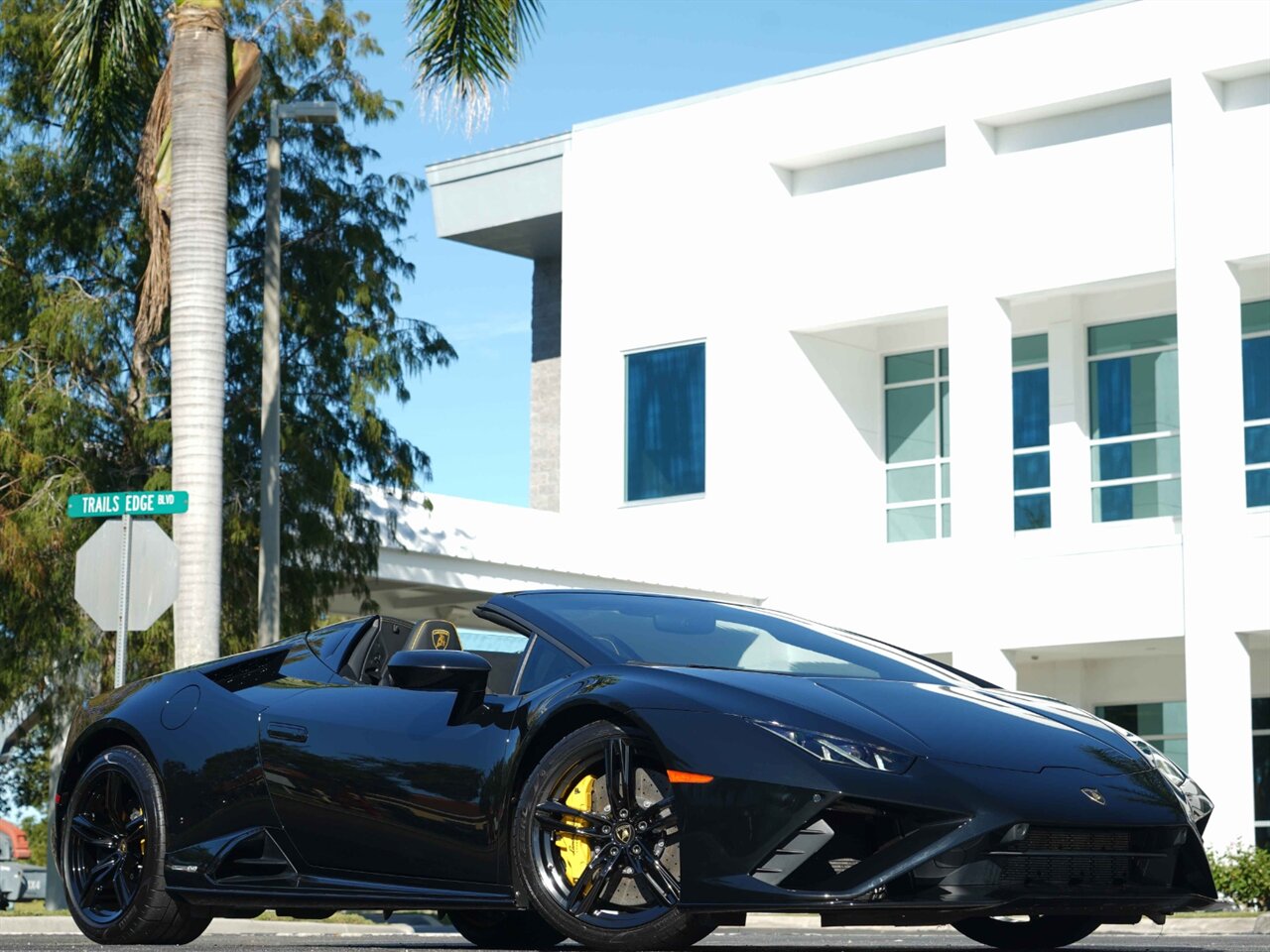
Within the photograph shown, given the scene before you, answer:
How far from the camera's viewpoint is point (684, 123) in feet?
98.4

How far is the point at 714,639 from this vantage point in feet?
21.9

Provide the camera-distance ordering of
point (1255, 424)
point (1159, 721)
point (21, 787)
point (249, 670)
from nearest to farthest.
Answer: point (249, 670), point (1255, 424), point (1159, 721), point (21, 787)

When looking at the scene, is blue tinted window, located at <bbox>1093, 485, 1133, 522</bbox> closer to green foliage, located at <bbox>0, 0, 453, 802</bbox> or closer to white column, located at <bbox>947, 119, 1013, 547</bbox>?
white column, located at <bbox>947, 119, 1013, 547</bbox>

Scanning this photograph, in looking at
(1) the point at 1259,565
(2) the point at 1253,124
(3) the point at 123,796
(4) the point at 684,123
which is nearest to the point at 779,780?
(3) the point at 123,796

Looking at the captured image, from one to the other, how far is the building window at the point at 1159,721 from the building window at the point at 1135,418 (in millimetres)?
2705

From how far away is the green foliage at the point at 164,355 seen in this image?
59.4 ft

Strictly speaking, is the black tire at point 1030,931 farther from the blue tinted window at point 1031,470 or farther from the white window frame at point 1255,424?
the blue tinted window at point 1031,470

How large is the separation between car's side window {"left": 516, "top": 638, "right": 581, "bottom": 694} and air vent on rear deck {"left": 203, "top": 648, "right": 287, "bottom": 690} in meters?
1.21

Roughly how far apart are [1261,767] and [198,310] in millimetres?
16920

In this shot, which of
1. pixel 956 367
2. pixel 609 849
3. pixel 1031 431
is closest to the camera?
pixel 609 849

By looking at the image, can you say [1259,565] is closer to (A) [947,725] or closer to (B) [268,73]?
(B) [268,73]

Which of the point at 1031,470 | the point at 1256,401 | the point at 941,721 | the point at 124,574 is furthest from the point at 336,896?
the point at 1031,470

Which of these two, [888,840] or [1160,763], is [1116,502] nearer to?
[1160,763]

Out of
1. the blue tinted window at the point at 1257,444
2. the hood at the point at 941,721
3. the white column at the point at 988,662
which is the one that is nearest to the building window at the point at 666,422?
the white column at the point at 988,662
